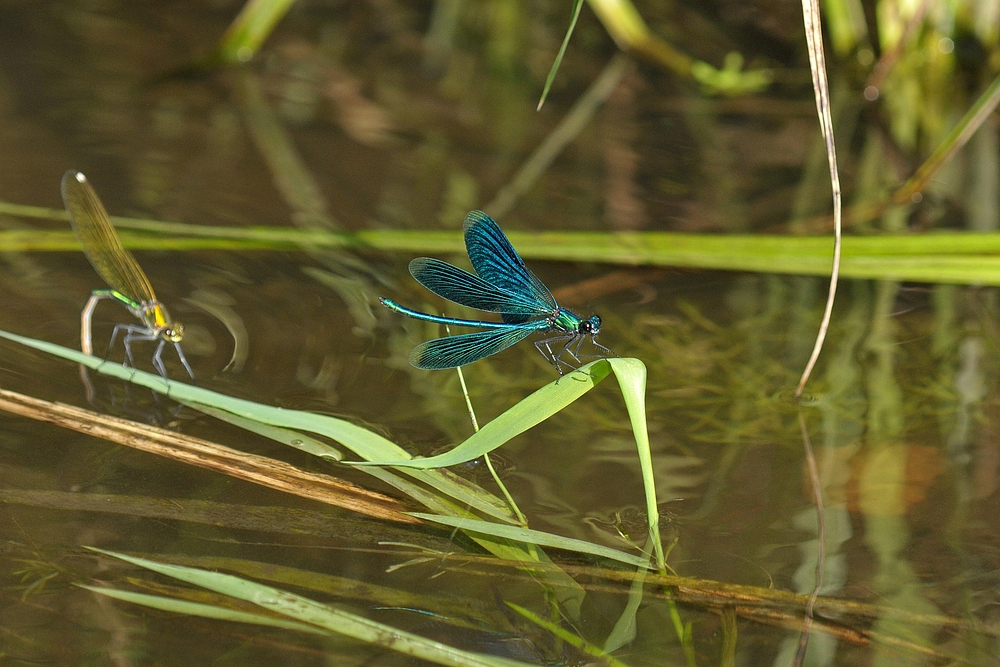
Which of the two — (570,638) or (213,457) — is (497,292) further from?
(570,638)

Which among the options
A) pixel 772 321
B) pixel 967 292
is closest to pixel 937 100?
pixel 967 292

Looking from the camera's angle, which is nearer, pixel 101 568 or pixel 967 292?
pixel 101 568

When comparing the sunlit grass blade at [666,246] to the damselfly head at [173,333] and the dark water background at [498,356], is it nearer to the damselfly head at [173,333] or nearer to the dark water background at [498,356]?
the dark water background at [498,356]

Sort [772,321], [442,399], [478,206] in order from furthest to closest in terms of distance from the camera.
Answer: [478,206]
[772,321]
[442,399]

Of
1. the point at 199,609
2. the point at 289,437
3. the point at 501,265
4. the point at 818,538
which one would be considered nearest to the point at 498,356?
the point at 501,265

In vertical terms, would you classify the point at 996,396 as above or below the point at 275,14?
below

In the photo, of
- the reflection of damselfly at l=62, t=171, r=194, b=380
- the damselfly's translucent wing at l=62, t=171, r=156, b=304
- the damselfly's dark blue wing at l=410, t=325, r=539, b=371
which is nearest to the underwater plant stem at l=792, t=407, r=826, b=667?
the damselfly's dark blue wing at l=410, t=325, r=539, b=371

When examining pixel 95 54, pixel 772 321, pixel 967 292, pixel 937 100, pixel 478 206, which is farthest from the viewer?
pixel 937 100

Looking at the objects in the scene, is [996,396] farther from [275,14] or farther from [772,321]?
[275,14]

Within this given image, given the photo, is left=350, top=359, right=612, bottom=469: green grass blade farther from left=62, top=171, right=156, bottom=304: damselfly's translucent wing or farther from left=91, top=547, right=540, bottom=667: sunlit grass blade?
left=62, top=171, right=156, bottom=304: damselfly's translucent wing
